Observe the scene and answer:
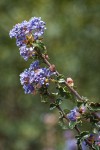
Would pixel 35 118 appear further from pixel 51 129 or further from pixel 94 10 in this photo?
pixel 94 10

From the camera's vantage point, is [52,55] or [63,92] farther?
[52,55]

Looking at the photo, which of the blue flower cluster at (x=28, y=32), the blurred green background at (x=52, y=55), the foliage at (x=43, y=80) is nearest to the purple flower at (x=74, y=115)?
the foliage at (x=43, y=80)

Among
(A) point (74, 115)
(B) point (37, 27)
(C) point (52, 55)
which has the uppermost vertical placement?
(C) point (52, 55)

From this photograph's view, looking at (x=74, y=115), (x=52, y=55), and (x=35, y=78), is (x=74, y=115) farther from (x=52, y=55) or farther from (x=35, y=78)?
(x=52, y=55)

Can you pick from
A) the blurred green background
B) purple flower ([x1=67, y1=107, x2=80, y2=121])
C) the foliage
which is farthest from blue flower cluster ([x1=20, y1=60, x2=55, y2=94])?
the blurred green background

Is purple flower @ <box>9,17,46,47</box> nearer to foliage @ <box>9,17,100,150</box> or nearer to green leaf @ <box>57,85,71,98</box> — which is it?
foliage @ <box>9,17,100,150</box>

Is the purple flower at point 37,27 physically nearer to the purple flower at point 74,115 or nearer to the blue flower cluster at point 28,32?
the blue flower cluster at point 28,32

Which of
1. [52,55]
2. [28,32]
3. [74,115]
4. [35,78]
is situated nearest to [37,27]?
[28,32]
